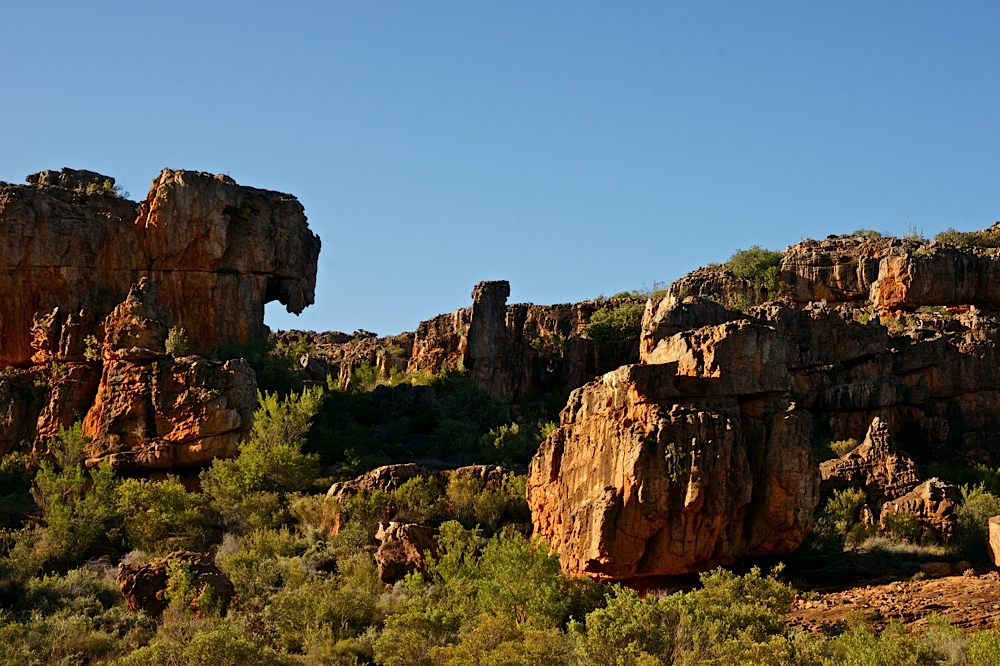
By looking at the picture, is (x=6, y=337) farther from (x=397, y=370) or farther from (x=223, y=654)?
(x=223, y=654)

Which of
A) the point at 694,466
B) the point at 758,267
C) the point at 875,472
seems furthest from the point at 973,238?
the point at 694,466

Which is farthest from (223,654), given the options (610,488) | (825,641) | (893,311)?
(893,311)

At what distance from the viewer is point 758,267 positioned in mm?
65375

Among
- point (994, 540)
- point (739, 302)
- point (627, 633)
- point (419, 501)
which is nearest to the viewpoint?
point (627, 633)

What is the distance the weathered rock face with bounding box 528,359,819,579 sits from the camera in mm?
31406

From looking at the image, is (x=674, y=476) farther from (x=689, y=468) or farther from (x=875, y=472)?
(x=875, y=472)

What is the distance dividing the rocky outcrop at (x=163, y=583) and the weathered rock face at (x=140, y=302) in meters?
7.40

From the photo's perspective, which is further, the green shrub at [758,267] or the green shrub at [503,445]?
the green shrub at [758,267]

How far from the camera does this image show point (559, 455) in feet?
113

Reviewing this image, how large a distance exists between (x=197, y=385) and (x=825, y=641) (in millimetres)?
22770

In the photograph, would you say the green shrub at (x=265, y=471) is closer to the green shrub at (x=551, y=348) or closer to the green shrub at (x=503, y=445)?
the green shrub at (x=503, y=445)

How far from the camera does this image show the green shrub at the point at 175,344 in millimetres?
44344

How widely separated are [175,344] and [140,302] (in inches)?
78.8

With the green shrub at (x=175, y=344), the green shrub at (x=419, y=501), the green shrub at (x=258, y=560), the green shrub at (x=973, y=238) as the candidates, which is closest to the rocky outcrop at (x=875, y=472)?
the green shrub at (x=419, y=501)
